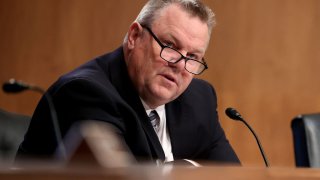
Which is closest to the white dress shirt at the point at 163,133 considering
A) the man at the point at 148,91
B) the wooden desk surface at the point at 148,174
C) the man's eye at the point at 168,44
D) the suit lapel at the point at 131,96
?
the man at the point at 148,91

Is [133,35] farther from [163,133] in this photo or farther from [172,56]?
[163,133]

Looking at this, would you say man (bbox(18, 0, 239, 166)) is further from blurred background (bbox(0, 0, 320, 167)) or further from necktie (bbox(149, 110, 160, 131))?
blurred background (bbox(0, 0, 320, 167))

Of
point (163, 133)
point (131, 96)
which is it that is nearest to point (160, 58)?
point (131, 96)

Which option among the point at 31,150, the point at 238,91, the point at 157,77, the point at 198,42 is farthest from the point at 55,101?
the point at 238,91

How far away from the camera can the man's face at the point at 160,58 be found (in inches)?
75.6

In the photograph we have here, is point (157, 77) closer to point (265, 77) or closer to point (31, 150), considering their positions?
point (31, 150)

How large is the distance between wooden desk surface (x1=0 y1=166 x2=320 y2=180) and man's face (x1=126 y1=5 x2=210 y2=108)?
4.74ft

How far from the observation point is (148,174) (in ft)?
1.27

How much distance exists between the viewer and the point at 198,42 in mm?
1973

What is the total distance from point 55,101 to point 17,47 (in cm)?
256

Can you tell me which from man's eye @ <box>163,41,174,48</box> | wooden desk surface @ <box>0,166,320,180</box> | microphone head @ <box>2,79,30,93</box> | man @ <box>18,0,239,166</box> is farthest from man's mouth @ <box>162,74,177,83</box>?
wooden desk surface @ <box>0,166,320,180</box>

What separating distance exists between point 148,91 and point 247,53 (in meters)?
2.08

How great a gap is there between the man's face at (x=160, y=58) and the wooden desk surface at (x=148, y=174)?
1.44 m

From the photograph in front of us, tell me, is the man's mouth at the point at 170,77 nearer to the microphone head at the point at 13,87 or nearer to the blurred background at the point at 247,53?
the microphone head at the point at 13,87
